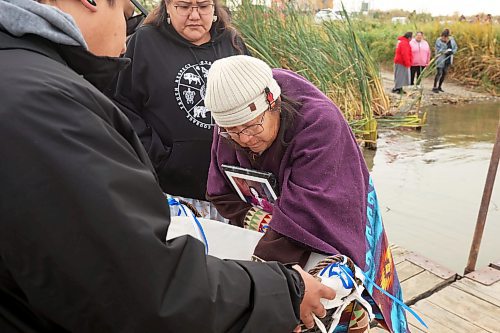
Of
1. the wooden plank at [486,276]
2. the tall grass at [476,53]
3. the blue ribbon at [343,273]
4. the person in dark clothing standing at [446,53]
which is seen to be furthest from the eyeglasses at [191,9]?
the person in dark clothing standing at [446,53]

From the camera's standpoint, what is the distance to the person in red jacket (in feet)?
38.2

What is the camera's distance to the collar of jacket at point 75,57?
834 mm

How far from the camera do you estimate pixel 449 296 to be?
2682 mm

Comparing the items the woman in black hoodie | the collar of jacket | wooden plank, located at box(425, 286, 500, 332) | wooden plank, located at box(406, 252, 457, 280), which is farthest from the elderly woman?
wooden plank, located at box(406, 252, 457, 280)

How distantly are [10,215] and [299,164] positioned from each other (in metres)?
0.96

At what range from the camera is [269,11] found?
205 inches

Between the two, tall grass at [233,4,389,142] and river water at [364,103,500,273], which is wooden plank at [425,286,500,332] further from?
tall grass at [233,4,389,142]

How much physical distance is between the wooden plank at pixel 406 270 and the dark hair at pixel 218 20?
5.12 ft

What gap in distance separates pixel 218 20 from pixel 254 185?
991 millimetres

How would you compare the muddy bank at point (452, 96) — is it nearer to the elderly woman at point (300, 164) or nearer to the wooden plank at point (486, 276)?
the wooden plank at point (486, 276)

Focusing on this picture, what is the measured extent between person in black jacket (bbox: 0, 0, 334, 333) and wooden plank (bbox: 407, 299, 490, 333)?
5.93ft

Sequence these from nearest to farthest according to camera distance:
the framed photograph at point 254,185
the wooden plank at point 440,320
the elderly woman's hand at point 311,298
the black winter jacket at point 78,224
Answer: the black winter jacket at point 78,224 → the elderly woman's hand at point 311,298 → the framed photograph at point 254,185 → the wooden plank at point 440,320

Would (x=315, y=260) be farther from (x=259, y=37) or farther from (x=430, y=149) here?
(x=430, y=149)

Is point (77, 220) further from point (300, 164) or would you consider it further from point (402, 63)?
point (402, 63)
